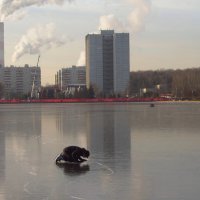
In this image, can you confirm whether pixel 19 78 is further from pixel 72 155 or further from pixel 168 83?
pixel 72 155

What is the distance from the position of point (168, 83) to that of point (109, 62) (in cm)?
2331

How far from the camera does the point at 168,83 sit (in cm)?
15512

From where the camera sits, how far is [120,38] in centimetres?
16562

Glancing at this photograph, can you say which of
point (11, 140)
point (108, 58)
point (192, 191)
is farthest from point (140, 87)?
point (192, 191)

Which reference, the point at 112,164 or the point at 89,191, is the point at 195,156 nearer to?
the point at 112,164

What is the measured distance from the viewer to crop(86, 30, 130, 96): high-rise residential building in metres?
163

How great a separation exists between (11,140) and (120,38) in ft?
491

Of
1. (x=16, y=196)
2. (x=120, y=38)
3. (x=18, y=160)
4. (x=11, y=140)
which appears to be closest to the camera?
(x=16, y=196)

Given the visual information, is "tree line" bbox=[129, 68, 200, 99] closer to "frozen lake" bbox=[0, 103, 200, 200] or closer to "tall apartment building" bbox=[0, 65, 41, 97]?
"tall apartment building" bbox=[0, 65, 41, 97]


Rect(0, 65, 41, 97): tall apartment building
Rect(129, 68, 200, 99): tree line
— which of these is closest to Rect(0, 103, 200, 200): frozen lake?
Rect(129, 68, 200, 99): tree line

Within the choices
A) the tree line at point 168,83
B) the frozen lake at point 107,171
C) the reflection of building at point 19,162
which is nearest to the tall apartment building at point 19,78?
the tree line at point 168,83

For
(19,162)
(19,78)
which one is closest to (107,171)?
(19,162)

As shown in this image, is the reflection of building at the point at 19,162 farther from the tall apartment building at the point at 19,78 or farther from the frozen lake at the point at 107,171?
the tall apartment building at the point at 19,78

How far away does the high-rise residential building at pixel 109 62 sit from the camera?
163125 millimetres
